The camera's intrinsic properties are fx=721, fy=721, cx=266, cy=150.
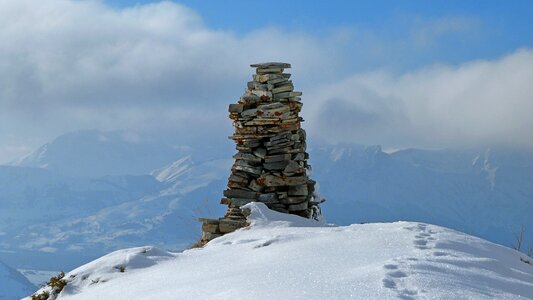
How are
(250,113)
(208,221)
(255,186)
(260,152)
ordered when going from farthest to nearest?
(250,113) < (260,152) < (255,186) < (208,221)

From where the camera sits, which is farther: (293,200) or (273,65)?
(273,65)

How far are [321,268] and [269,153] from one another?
9.23 m

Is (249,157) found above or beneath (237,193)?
above

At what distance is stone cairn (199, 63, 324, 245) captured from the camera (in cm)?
1853

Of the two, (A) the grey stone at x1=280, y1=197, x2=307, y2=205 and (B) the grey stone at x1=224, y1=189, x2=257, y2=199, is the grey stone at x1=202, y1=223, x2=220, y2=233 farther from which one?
(A) the grey stone at x1=280, y1=197, x2=307, y2=205

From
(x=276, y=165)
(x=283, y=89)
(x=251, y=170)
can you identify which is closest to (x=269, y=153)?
(x=276, y=165)

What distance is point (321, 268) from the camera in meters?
9.66

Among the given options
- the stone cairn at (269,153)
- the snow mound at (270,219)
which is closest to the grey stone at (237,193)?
the stone cairn at (269,153)

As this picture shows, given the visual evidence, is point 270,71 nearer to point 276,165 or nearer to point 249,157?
point 249,157

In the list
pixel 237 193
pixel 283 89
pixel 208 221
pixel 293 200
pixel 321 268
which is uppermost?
pixel 283 89

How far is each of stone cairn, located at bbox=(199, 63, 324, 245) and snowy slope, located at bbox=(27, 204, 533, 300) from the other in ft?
13.8

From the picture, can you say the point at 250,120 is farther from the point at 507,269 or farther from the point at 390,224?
the point at 507,269

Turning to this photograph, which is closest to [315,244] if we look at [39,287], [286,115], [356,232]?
[356,232]

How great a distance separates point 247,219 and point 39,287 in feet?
14.8
